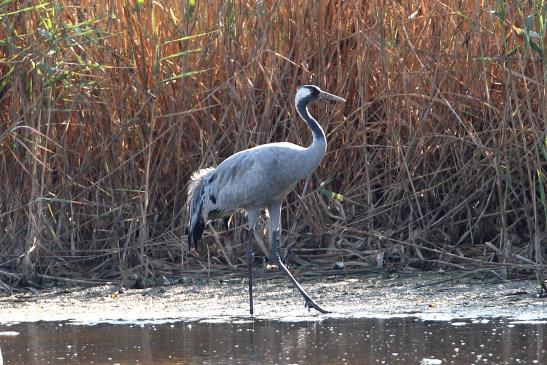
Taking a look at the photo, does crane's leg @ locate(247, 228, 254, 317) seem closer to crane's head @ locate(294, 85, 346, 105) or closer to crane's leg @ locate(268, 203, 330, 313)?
crane's leg @ locate(268, 203, 330, 313)

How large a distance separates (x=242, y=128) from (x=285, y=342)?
209cm

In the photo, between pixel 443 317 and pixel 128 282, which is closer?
pixel 443 317

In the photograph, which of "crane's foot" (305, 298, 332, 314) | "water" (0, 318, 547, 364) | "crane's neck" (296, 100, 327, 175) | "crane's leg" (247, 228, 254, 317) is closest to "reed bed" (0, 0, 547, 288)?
"crane's neck" (296, 100, 327, 175)

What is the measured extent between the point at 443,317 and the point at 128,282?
2.05m

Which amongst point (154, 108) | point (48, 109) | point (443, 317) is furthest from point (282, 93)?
point (443, 317)

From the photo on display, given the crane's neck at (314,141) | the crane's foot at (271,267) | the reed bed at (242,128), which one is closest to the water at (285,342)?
the crane's neck at (314,141)

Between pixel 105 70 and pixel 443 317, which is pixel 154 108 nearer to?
pixel 105 70

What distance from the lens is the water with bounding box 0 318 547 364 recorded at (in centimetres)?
521

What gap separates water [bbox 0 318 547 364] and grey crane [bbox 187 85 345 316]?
0.82m

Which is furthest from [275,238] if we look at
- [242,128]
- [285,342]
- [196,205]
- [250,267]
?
[285,342]

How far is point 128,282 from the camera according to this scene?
720 cm

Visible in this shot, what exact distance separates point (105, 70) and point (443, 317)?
2648 mm

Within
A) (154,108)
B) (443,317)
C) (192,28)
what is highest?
(192,28)

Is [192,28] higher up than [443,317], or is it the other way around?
[192,28]
